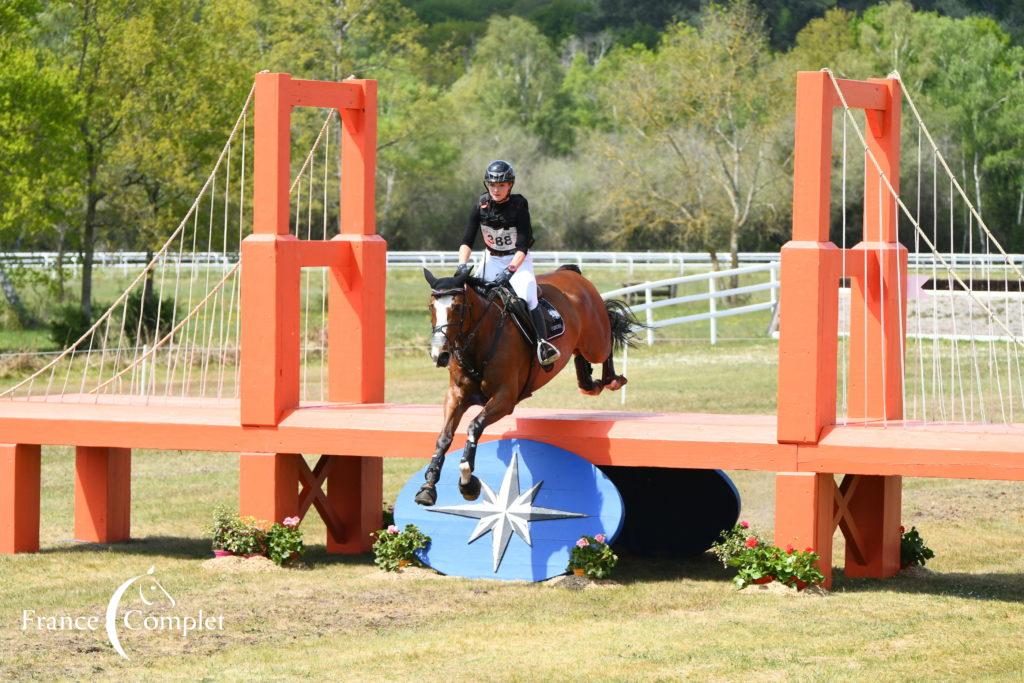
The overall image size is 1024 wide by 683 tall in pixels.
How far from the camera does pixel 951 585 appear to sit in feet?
34.7

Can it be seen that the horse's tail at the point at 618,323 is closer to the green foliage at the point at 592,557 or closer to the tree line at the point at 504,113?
the green foliage at the point at 592,557

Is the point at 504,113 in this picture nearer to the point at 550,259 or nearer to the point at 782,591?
the point at 550,259

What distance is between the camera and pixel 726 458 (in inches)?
398

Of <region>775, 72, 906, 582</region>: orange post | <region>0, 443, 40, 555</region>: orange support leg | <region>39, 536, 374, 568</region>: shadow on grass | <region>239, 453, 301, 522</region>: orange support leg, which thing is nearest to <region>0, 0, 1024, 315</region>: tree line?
<region>39, 536, 374, 568</region>: shadow on grass

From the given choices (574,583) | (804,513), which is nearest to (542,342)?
(574,583)

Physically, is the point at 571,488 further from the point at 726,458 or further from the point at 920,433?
the point at 920,433

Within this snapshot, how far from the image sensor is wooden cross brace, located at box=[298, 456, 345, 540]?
11.7 m

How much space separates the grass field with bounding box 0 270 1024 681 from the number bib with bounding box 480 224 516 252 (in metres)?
2.22

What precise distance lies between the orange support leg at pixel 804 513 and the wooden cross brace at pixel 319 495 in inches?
138

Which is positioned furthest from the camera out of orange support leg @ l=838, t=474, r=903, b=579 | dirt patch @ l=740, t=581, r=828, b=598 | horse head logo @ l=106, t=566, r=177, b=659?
orange support leg @ l=838, t=474, r=903, b=579

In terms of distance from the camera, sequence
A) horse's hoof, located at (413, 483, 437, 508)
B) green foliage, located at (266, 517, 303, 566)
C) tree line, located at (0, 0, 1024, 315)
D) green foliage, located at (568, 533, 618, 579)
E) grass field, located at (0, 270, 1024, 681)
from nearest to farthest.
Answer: grass field, located at (0, 270, 1024, 681)
horse's hoof, located at (413, 483, 437, 508)
green foliage, located at (568, 533, 618, 579)
green foliage, located at (266, 517, 303, 566)
tree line, located at (0, 0, 1024, 315)

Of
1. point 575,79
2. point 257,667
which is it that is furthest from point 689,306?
point 575,79

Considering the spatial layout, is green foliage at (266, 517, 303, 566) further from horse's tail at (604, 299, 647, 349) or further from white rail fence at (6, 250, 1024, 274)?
white rail fence at (6, 250, 1024, 274)

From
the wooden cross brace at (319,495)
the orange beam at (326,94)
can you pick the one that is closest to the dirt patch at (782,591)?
the wooden cross brace at (319,495)
